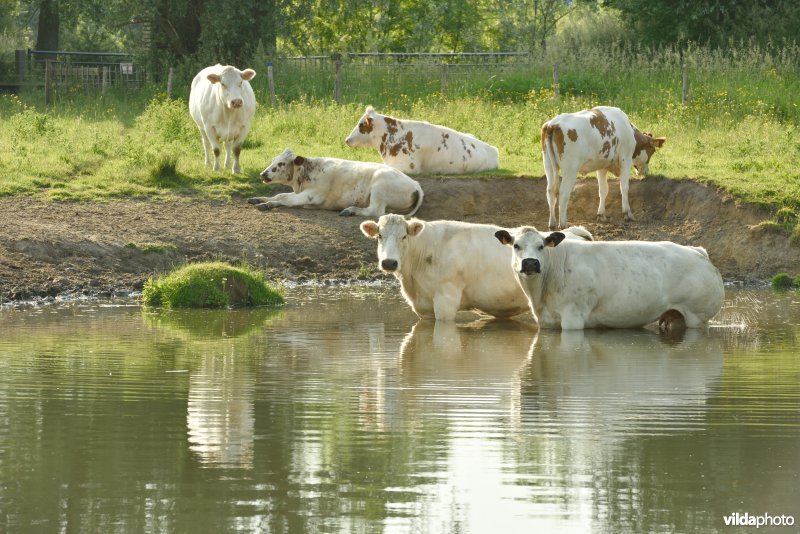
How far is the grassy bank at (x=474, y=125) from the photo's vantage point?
72.2 ft

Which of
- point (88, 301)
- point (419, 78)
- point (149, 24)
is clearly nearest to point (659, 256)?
point (88, 301)

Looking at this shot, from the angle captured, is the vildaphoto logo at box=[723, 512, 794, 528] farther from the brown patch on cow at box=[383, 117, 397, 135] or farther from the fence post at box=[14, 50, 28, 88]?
the fence post at box=[14, 50, 28, 88]

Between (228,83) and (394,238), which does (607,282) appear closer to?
(394,238)

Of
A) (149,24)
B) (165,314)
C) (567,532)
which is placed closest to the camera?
(567,532)

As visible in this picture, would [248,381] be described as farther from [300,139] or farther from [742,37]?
[742,37]

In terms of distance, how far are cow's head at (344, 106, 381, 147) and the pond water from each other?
33.2 ft

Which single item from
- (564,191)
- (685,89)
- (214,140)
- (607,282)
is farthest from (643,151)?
(685,89)

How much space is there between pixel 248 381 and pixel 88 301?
5.90 metres

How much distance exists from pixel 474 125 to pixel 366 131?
4352mm

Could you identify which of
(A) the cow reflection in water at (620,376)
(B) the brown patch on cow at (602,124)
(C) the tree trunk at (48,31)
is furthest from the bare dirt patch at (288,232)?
(C) the tree trunk at (48,31)

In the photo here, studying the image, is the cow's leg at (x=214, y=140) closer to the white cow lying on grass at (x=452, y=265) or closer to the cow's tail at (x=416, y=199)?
the cow's tail at (x=416, y=199)

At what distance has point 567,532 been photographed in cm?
697

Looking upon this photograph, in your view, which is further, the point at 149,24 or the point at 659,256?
the point at 149,24

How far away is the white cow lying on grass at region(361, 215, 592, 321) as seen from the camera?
49.3 feet
